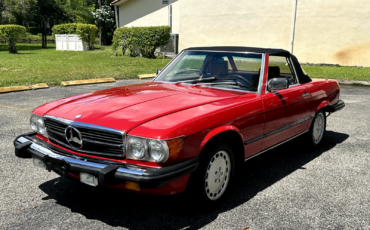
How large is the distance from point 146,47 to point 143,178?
63.7ft

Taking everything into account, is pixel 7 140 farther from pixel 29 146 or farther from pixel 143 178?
pixel 143 178

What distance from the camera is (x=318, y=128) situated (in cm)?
554

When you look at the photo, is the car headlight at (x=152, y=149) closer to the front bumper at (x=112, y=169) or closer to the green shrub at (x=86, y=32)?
the front bumper at (x=112, y=169)

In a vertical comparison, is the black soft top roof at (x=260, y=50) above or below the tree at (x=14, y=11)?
below

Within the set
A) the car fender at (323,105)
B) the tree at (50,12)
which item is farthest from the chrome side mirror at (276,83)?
the tree at (50,12)

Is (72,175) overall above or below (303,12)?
below

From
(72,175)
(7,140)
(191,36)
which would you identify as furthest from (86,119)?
(191,36)

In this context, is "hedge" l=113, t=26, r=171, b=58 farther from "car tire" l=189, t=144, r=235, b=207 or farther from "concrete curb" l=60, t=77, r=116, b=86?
"car tire" l=189, t=144, r=235, b=207

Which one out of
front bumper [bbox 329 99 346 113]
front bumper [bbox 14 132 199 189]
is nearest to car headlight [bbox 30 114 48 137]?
front bumper [bbox 14 132 199 189]

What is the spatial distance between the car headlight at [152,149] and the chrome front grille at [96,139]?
0.09 meters

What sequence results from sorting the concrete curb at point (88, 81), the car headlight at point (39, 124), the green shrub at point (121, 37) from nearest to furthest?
the car headlight at point (39, 124) → the concrete curb at point (88, 81) → the green shrub at point (121, 37)

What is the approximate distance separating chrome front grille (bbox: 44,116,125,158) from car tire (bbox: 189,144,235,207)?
0.72m

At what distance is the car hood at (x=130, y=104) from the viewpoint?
310 centimetres

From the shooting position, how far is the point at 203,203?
3324 millimetres
